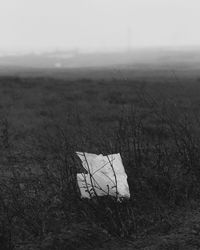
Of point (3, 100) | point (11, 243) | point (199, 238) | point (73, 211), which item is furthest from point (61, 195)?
point (3, 100)

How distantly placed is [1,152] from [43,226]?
372cm

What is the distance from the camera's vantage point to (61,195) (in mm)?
4207

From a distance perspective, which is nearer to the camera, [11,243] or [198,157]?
[11,243]

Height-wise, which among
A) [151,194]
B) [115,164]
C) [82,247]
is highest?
[115,164]

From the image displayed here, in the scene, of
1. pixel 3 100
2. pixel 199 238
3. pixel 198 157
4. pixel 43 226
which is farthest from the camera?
pixel 3 100

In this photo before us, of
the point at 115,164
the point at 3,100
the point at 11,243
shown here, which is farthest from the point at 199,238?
the point at 3,100

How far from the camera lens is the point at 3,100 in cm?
1350

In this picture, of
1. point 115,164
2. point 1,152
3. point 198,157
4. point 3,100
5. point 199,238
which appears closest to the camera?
point 199,238

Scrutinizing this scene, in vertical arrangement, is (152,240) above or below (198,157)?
below

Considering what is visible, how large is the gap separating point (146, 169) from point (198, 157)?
24.4 inches

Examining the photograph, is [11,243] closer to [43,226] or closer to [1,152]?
[43,226]

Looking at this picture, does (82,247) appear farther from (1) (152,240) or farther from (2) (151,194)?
(2) (151,194)

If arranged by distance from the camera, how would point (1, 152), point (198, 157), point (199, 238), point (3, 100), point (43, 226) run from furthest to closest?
point (3, 100) < point (1, 152) < point (198, 157) < point (43, 226) < point (199, 238)

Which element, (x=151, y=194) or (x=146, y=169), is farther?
(x=146, y=169)
